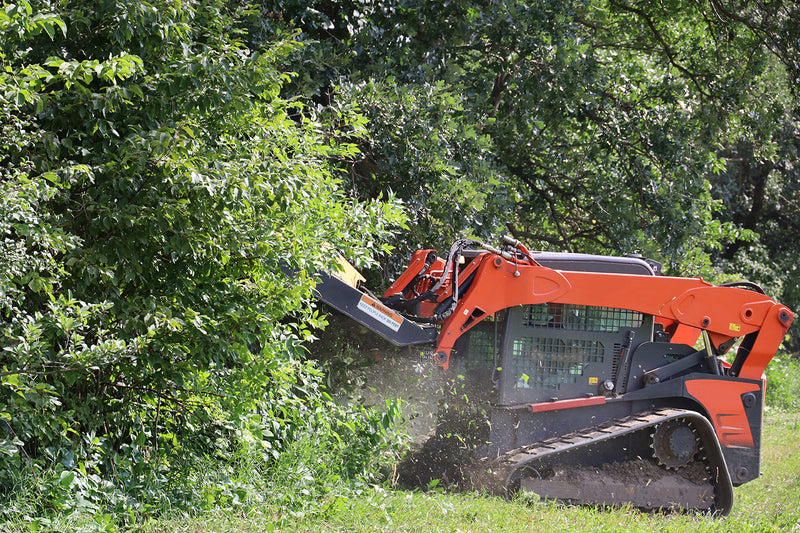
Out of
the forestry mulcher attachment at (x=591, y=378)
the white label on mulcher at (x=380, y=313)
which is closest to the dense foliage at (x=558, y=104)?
the forestry mulcher attachment at (x=591, y=378)

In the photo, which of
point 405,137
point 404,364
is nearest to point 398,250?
point 405,137

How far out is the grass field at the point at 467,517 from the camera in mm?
4652

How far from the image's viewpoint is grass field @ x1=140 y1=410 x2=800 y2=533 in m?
4.65

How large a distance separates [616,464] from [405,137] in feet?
11.6

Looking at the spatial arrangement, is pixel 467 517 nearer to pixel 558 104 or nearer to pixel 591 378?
pixel 591 378

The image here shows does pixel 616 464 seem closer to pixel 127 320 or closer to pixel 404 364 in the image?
pixel 404 364

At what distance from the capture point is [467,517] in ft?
17.7

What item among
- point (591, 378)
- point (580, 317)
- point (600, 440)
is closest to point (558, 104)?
point (580, 317)

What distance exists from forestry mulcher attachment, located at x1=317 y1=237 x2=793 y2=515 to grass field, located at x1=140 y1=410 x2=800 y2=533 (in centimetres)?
34

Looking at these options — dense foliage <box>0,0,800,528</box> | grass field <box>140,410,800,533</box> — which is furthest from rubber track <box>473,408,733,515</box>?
dense foliage <box>0,0,800,528</box>

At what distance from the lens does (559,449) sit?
6215mm

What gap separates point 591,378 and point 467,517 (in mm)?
1917

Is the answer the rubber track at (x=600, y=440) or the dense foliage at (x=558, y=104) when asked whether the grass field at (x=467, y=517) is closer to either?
the rubber track at (x=600, y=440)

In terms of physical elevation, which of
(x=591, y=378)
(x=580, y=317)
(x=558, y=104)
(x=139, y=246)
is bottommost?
(x=591, y=378)
